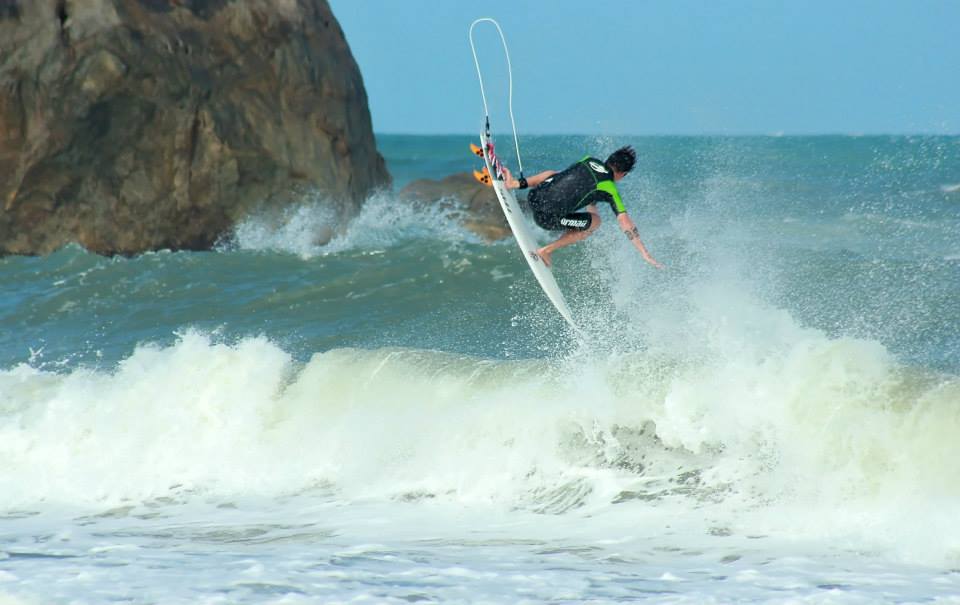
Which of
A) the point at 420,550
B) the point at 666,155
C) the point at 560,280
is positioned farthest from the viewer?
the point at 666,155

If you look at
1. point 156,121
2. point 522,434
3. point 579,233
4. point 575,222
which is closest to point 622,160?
point 575,222

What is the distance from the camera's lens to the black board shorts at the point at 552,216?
1012cm

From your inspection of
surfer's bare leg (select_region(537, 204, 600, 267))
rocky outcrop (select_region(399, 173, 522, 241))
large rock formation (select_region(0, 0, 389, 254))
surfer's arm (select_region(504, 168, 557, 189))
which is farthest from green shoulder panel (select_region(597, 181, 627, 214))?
large rock formation (select_region(0, 0, 389, 254))

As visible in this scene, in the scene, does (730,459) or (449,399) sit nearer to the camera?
(730,459)

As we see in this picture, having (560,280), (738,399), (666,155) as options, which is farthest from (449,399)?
(666,155)

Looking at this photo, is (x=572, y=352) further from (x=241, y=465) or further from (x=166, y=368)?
(x=166, y=368)

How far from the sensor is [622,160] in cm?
984

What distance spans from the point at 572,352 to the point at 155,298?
22.6 feet

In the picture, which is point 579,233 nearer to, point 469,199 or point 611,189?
point 611,189

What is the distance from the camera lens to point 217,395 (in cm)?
1027

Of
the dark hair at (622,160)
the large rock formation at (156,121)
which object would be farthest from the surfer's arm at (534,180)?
the large rock formation at (156,121)

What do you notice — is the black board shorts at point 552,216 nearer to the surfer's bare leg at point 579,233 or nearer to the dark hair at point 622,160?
the surfer's bare leg at point 579,233

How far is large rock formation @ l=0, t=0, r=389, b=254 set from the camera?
16062 mm

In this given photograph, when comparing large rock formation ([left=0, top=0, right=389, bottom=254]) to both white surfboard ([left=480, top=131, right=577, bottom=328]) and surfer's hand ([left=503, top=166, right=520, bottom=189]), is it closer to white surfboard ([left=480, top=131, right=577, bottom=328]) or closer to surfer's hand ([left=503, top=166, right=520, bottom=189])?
white surfboard ([left=480, top=131, right=577, bottom=328])
